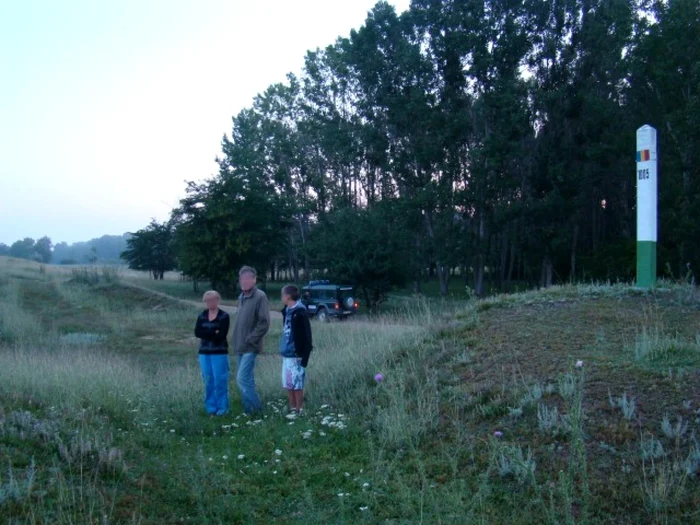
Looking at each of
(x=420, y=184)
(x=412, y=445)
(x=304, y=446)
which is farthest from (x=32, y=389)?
(x=420, y=184)

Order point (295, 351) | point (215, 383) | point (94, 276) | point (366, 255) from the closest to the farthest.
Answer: point (295, 351)
point (215, 383)
point (366, 255)
point (94, 276)

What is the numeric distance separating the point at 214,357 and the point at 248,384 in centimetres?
59

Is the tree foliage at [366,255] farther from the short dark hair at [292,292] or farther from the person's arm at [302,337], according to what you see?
the person's arm at [302,337]

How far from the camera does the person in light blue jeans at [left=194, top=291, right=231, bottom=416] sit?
8.62 metres

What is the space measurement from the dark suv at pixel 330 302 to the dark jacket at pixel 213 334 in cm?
2128

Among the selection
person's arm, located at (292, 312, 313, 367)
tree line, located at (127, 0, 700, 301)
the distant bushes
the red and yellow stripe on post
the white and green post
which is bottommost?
person's arm, located at (292, 312, 313, 367)

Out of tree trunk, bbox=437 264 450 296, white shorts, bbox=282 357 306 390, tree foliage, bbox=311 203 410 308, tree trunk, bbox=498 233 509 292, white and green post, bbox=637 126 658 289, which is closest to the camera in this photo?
white shorts, bbox=282 357 306 390

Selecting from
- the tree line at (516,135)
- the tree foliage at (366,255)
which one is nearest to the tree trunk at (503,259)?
the tree line at (516,135)

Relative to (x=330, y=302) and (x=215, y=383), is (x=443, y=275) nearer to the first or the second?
(x=330, y=302)

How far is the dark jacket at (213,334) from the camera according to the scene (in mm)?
8789

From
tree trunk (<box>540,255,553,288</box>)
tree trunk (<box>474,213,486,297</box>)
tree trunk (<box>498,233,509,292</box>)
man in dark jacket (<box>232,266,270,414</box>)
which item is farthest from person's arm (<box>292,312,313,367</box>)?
tree trunk (<box>498,233,509,292</box>)

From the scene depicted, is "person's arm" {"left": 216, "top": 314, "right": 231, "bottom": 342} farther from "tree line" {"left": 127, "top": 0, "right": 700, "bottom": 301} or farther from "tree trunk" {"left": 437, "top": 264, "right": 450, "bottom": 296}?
"tree trunk" {"left": 437, "top": 264, "right": 450, "bottom": 296}

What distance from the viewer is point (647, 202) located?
36.9 feet

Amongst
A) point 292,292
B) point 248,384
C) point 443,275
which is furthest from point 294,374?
point 443,275
